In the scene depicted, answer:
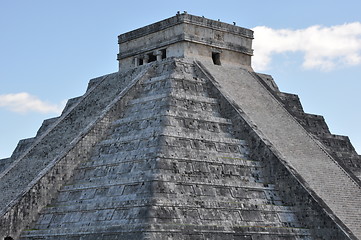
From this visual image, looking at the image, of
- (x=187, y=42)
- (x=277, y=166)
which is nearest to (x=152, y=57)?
(x=187, y=42)

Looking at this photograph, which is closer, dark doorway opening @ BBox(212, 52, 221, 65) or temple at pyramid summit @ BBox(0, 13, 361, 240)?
temple at pyramid summit @ BBox(0, 13, 361, 240)

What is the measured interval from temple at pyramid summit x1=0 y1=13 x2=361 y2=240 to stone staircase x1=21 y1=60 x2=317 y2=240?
0.12 feet

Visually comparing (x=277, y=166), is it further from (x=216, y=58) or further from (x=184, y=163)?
(x=216, y=58)

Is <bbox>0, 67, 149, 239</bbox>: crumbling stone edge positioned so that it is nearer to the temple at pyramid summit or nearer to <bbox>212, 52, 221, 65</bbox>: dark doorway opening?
the temple at pyramid summit

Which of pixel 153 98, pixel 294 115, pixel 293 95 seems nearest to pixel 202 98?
pixel 153 98

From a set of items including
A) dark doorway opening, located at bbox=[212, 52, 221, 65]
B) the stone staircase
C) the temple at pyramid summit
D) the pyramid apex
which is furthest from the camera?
dark doorway opening, located at bbox=[212, 52, 221, 65]

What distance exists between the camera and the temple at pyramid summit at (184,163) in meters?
17.0

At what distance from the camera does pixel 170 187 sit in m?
17.0

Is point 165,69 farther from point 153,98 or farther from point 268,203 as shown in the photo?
point 268,203

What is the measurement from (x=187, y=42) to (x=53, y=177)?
295 inches

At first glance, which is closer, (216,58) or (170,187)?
(170,187)

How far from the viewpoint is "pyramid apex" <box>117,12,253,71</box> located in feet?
78.1

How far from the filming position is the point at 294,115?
2319cm

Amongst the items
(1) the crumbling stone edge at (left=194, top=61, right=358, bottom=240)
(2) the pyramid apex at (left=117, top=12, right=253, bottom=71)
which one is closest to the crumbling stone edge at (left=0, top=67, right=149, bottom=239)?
(2) the pyramid apex at (left=117, top=12, right=253, bottom=71)
